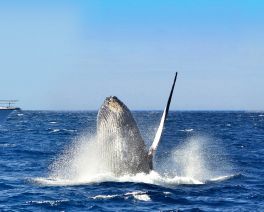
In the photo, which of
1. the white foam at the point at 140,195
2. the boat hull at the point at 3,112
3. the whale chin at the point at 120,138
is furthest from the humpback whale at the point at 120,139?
the boat hull at the point at 3,112

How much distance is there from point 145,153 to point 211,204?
10.7ft

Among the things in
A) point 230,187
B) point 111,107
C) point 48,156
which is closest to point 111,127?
point 111,107

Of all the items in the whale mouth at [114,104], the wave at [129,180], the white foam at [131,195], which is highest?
the whale mouth at [114,104]

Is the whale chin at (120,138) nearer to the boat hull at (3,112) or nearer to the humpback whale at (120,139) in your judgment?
the humpback whale at (120,139)

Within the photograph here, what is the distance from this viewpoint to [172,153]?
1417 inches

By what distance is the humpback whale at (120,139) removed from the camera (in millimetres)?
18062

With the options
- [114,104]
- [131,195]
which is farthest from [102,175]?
[114,104]

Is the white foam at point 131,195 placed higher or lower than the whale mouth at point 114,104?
lower

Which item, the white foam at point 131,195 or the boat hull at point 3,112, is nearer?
the white foam at point 131,195

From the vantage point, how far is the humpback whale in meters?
18.1

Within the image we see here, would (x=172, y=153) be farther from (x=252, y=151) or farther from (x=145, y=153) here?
(x=145, y=153)

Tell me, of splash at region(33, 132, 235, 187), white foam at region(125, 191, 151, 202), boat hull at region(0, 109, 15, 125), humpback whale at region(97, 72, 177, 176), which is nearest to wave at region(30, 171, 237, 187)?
splash at region(33, 132, 235, 187)

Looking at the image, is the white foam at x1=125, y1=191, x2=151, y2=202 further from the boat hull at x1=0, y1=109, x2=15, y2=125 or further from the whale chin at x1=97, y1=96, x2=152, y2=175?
the boat hull at x1=0, y1=109, x2=15, y2=125

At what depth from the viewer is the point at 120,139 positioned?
718 inches
